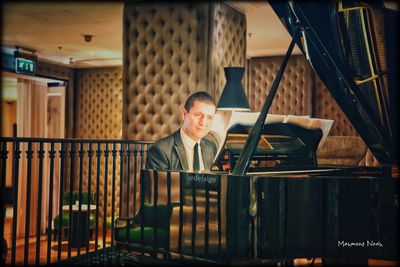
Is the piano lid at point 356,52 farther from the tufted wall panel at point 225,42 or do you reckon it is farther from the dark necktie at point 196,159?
the tufted wall panel at point 225,42

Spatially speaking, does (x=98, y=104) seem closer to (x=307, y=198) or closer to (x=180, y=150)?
(x=180, y=150)

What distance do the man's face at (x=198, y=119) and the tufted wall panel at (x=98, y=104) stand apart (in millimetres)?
5513

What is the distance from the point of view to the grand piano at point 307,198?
212cm

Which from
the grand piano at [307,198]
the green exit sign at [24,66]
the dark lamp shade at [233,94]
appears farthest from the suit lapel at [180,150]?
the green exit sign at [24,66]

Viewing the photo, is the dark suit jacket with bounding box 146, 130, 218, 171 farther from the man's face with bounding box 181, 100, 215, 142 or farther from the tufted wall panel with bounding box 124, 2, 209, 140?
the tufted wall panel with bounding box 124, 2, 209, 140

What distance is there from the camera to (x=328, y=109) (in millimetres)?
6902

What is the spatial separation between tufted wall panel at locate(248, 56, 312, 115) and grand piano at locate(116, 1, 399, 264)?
4543mm

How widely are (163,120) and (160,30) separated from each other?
0.88m

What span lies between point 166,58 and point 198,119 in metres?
1.83

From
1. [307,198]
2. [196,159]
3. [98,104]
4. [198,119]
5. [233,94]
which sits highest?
[98,104]

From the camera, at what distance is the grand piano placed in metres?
2.12

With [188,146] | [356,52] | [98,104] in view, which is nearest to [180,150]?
[188,146]

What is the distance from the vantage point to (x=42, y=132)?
7605 millimetres

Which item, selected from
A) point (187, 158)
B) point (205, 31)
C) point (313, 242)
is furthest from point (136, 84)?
point (313, 242)
